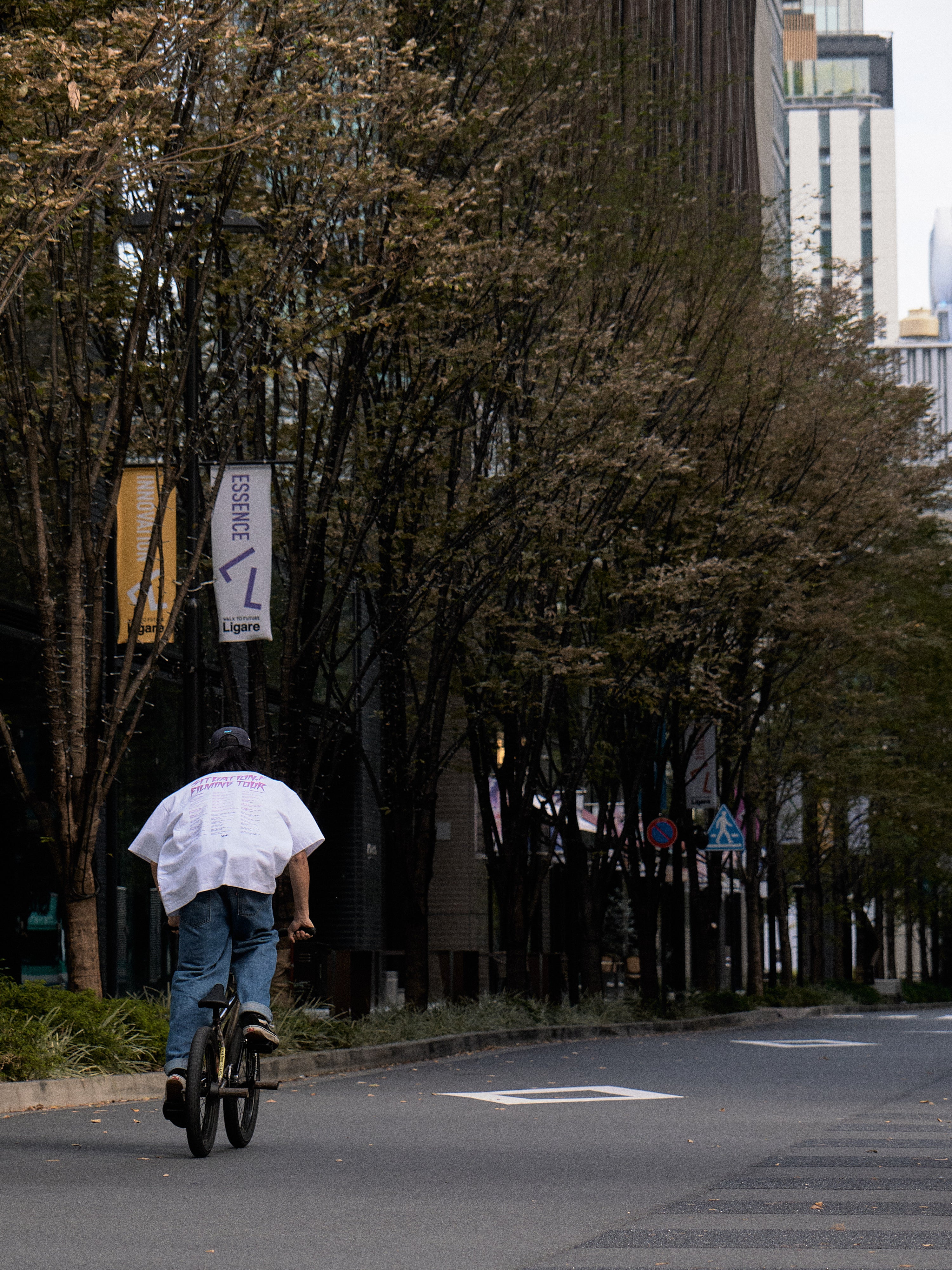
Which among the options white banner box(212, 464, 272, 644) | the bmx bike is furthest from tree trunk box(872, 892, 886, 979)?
the bmx bike

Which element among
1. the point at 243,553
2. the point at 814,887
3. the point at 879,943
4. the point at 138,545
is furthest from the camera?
the point at 879,943

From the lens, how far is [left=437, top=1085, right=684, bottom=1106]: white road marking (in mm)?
12453

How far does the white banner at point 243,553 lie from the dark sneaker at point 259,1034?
295 inches

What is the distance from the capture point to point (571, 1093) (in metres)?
13.2

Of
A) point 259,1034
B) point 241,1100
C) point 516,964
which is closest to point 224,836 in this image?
point 259,1034

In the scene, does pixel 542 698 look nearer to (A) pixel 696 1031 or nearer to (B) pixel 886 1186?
(A) pixel 696 1031

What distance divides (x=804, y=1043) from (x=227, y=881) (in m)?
14.8

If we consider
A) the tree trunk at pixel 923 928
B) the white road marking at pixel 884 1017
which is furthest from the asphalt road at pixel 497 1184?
the tree trunk at pixel 923 928

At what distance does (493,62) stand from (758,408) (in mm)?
8280

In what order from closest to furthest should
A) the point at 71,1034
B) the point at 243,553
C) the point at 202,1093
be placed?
the point at 202,1093 < the point at 71,1034 < the point at 243,553

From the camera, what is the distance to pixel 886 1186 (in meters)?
7.88

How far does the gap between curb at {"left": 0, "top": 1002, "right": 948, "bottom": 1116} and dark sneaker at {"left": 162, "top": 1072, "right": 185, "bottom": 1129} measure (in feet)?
10.2

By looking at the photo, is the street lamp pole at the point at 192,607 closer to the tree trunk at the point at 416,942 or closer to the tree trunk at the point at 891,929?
the tree trunk at the point at 416,942

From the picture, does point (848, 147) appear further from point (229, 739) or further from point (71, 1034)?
point (229, 739)
